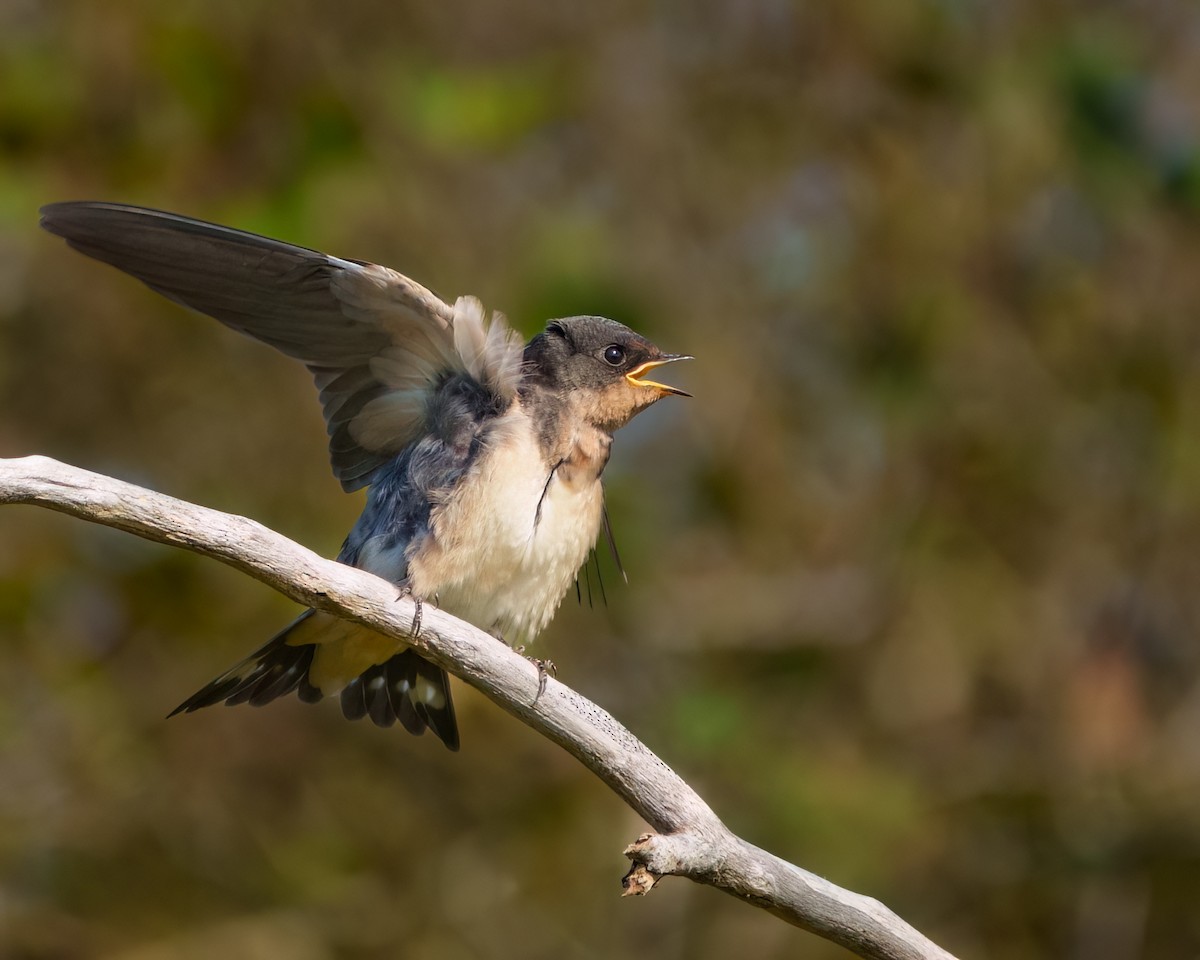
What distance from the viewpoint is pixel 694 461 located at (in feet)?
25.2

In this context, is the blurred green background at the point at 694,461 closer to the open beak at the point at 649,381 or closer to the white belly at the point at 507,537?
the open beak at the point at 649,381

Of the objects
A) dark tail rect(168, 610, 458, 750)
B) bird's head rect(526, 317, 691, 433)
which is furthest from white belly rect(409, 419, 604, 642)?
dark tail rect(168, 610, 458, 750)

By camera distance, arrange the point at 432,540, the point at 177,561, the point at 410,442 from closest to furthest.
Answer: the point at 432,540 < the point at 410,442 < the point at 177,561

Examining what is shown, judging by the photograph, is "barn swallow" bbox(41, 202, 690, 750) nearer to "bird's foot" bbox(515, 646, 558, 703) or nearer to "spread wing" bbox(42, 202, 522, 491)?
"spread wing" bbox(42, 202, 522, 491)

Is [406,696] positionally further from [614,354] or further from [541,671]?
[541,671]

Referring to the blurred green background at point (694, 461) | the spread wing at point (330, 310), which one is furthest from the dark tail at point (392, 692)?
the blurred green background at point (694, 461)

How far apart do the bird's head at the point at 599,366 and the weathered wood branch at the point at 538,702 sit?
1.06m

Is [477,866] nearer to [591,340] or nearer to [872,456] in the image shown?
[872,456]

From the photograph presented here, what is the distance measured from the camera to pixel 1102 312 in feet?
25.9

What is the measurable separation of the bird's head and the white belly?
24cm

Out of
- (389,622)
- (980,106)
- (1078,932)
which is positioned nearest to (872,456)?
(980,106)

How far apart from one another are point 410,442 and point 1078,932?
512cm

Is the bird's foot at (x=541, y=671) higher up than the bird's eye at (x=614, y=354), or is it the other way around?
the bird's eye at (x=614, y=354)

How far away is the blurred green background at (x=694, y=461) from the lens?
691 centimetres
